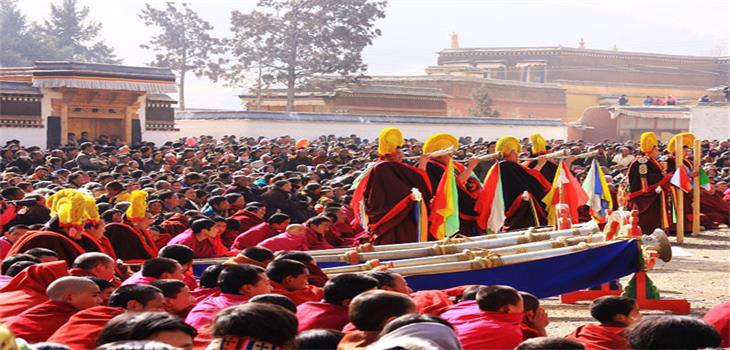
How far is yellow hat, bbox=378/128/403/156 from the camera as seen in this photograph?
10.5 m

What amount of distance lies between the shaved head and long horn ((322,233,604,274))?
2.27 metres

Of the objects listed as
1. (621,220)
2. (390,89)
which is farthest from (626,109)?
(621,220)

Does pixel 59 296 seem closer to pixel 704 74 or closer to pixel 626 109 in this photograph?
pixel 626 109

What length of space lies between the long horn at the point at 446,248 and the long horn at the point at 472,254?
0.60 ft

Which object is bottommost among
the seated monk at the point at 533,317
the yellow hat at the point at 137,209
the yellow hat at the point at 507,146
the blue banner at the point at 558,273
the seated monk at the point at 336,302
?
the blue banner at the point at 558,273

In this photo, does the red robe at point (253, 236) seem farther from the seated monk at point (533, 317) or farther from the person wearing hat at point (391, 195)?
the seated monk at point (533, 317)

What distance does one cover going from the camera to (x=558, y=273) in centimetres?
839

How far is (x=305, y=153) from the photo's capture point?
18797 millimetres

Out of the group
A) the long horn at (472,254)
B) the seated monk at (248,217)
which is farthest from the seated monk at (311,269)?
the seated monk at (248,217)

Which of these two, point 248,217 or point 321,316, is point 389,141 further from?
point 321,316

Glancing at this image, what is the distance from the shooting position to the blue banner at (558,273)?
309 inches

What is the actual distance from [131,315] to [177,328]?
19cm

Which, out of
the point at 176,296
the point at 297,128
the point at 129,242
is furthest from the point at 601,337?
the point at 297,128

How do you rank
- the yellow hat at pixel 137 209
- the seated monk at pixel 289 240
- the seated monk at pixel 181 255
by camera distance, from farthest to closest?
1. the seated monk at pixel 289 240
2. the yellow hat at pixel 137 209
3. the seated monk at pixel 181 255
